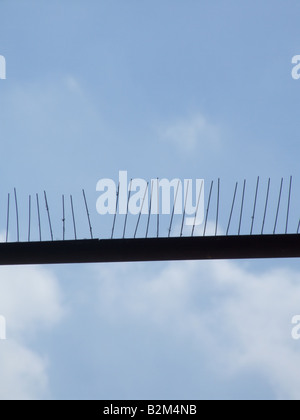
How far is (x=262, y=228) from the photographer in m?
14.5

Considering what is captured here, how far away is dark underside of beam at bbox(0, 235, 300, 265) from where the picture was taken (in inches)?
537

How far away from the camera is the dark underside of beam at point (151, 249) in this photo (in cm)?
1364

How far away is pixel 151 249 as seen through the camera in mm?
13742

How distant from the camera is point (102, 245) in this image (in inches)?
551

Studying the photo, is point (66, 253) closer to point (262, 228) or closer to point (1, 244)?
point (1, 244)
